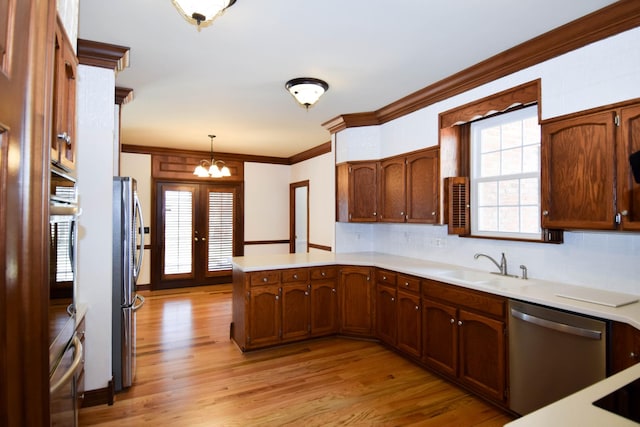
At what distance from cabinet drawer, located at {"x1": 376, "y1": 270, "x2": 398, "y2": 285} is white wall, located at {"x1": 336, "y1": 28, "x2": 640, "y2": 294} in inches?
22.9

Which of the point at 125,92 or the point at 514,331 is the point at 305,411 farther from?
the point at 125,92

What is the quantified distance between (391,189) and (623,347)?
2.55 m

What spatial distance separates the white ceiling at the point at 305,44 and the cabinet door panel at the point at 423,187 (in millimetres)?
701

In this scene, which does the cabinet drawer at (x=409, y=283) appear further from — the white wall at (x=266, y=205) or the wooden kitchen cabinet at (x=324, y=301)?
the white wall at (x=266, y=205)

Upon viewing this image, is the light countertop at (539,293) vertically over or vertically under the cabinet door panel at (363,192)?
under

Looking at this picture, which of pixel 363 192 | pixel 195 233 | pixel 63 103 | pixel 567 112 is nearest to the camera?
pixel 63 103

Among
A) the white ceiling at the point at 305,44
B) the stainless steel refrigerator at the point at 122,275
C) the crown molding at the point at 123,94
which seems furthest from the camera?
the crown molding at the point at 123,94

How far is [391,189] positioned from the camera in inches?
160

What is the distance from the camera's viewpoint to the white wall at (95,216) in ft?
8.47

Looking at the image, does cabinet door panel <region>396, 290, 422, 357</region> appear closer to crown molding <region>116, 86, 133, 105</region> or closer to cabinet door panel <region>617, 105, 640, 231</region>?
cabinet door panel <region>617, 105, 640, 231</region>

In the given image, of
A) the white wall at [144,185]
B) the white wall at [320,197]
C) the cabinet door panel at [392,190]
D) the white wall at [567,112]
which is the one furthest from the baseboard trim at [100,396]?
the white wall at [144,185]

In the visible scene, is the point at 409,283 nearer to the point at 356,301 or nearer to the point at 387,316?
the point at 387,316

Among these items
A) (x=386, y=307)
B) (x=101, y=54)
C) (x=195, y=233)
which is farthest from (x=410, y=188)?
(x=195, y=233)

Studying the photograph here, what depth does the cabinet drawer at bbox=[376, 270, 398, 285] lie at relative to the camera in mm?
3518
